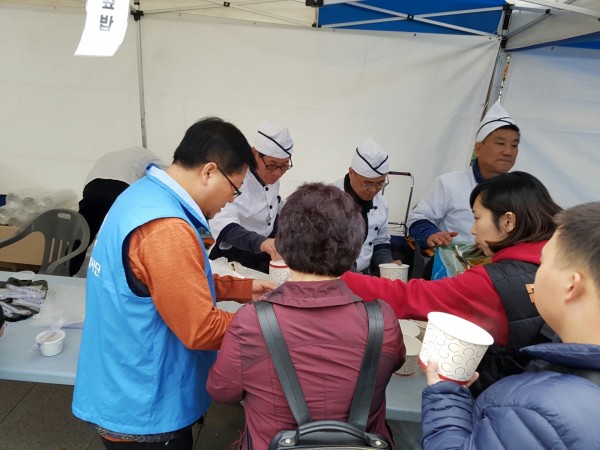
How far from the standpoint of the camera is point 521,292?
1.15 metres

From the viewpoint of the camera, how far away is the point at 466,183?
9.29ft

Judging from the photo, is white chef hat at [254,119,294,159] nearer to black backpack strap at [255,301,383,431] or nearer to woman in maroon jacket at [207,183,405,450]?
Result: woman in maroon jacket at [207,183,405,450]

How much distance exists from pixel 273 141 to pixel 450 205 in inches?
56.3

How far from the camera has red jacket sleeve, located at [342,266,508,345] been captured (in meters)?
1.21

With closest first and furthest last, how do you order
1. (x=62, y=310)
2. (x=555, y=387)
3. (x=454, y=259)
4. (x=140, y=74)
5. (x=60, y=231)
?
1. (x=555, y=387)
2. (x=62, y=310)
3. (x=454, y=259)
4. (x=60, y=231)
5. (x=140, y=74)

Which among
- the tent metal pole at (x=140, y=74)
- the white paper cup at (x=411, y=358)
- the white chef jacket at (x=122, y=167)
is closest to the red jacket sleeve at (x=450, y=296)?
the white paper cup at (x=411, y=358)

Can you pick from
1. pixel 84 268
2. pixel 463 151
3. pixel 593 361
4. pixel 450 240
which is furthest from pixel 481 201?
pixel 84 268

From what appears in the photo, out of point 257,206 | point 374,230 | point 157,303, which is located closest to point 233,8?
point 257,206

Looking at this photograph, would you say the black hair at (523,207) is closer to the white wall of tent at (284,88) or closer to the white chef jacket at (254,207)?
the white chef jacket at (254,207)

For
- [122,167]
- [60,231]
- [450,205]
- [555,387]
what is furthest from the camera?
[122,167]

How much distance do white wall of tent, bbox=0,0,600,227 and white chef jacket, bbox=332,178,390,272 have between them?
1.35 metres

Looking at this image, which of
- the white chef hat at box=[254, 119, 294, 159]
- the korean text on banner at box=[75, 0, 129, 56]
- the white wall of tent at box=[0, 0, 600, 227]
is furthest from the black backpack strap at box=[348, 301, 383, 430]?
the white wall of tent at box=[0, 0, 600, 227]

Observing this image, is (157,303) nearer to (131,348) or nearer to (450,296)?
(131,348)

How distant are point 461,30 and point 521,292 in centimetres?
317
